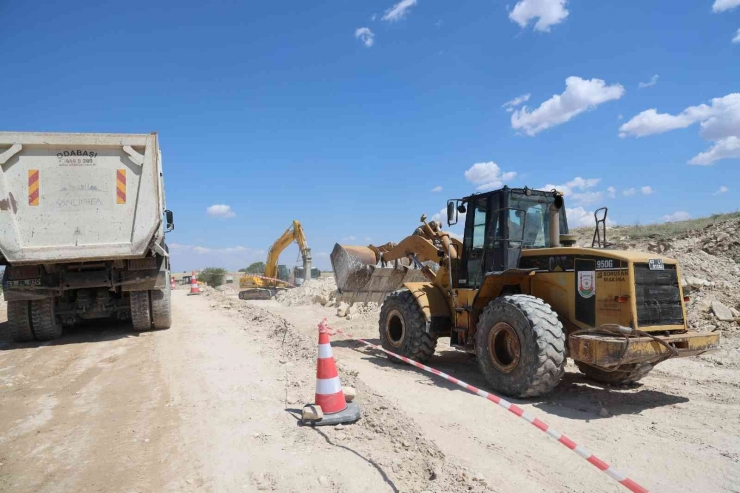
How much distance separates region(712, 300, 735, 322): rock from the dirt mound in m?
10.4

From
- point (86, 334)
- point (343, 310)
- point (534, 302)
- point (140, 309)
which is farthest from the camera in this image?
point (343, 310)

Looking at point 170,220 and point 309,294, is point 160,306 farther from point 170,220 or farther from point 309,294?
point 309,294

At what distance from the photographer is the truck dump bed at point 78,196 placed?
26.8 feet

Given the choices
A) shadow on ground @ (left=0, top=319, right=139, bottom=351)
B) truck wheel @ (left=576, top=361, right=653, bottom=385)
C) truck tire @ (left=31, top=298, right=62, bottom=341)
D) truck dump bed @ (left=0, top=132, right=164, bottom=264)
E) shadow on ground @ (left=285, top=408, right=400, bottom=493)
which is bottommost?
truck wheel @ (left=576, top=361, right=653, bottom=385)

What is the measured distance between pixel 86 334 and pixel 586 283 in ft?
31.1

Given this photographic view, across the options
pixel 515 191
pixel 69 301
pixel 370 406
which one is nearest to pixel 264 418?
pixel 370 406

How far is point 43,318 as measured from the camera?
29.1 ft

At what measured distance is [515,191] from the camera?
698cm

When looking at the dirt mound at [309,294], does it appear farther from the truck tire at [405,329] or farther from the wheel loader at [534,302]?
the wheel loader at [534,302]

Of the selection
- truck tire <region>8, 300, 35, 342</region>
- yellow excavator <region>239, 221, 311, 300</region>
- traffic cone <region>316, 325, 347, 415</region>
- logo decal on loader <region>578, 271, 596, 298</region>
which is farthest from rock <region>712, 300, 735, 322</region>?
yellow excavator <region>239, 221, 311, 300</region>

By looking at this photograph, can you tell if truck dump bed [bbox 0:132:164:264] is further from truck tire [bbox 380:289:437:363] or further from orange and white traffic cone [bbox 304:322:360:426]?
orange and white traffic cone [bbox 304:322:360:426]

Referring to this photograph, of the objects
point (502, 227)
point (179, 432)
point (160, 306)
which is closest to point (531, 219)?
point (502, 227)

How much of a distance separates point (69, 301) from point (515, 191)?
8.66 m

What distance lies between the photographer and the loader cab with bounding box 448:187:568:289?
689 cm
